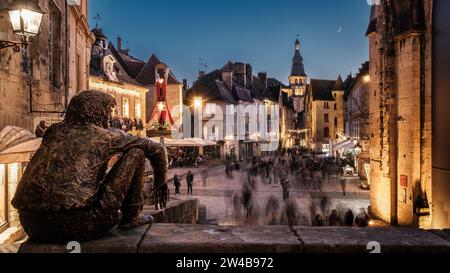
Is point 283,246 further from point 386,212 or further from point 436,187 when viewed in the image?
point 386,212

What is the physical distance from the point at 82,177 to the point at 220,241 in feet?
3.51

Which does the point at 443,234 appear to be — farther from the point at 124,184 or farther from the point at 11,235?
the point at 11,235

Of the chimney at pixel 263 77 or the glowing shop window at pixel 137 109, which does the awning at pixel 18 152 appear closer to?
the glowing shop window at pixel 137 109

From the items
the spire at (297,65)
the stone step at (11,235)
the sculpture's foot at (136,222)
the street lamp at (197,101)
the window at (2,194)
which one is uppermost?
the spire at (297,65)

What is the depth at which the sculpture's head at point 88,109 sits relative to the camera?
10.2ft

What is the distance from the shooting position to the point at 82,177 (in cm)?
290

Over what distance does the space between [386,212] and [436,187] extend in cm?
366

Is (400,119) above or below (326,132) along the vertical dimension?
above

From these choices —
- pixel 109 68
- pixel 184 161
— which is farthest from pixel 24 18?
pixel 184 161

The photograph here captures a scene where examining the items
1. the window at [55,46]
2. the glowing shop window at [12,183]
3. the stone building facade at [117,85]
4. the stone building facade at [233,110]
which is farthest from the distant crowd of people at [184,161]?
the glowing shop window at [12,183]

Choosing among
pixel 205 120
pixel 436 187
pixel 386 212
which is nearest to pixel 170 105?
pixel 205 120

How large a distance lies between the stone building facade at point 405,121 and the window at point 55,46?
1133cm

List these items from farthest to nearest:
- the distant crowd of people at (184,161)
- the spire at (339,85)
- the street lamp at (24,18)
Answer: the spire at (339,85), the distant crowd of people at (184,161), the street lamp at (24,18)

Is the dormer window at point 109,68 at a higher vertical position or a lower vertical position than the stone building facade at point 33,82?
higher
